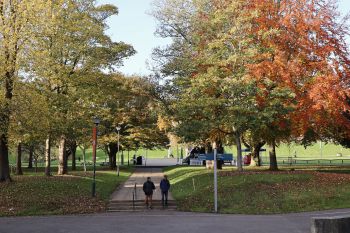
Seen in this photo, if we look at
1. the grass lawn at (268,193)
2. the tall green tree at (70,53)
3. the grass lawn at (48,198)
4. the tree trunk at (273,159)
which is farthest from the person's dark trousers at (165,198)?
the tree trunk at (273,159)

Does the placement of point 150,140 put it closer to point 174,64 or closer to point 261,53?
point 174,64

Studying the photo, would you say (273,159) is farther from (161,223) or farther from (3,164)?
(3,164)

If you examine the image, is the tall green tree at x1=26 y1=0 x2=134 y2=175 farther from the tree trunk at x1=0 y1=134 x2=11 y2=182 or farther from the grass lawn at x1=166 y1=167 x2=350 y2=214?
the grass lawn at x1=166 y1=167 x2=350 y2=214

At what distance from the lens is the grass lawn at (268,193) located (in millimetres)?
21719

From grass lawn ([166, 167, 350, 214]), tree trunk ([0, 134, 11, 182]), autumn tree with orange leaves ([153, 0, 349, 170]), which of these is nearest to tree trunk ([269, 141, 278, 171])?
autumn tree with orange leaves ([153, 0, 349, 170])

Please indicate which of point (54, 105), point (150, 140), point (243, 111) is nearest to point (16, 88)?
point (54, 105)

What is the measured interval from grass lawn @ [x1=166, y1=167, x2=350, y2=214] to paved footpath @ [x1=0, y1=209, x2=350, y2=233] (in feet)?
4.56

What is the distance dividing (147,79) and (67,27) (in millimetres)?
12447

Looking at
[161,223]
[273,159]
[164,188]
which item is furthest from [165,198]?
[273,159]

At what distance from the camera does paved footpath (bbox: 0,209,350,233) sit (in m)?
16.5

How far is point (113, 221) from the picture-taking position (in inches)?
743

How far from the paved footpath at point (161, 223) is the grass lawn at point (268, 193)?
4.56ft

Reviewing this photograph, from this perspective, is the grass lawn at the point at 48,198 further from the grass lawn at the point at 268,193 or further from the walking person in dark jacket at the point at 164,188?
the grass lawn at the point at 268,193

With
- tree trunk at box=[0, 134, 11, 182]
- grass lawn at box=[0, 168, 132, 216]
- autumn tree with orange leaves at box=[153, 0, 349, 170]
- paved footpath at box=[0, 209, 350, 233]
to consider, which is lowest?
paved footpath at box=[0, 209, 350, 233]
